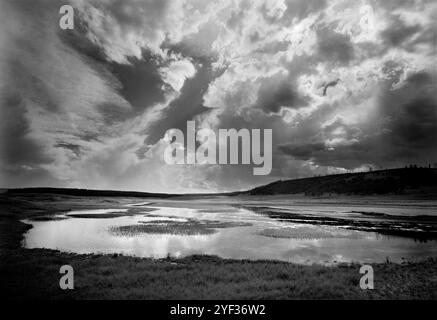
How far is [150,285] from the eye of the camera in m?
16.4

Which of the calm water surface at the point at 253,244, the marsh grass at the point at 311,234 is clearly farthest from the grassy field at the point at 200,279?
the marsh grass at the point at 311,234

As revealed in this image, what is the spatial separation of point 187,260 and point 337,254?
13.2m

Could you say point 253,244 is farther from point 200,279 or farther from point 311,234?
point 200,279

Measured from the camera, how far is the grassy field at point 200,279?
594 inches

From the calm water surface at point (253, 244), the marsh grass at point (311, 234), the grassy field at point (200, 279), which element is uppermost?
the grassy field at point (200, 279)

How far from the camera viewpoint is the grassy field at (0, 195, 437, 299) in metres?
15.1

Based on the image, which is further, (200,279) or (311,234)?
(311,234)

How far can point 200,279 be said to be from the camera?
17.5m

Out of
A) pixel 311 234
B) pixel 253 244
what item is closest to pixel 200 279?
pixel 253 244

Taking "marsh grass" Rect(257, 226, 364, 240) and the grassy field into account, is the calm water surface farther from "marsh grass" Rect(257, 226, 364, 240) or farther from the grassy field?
the grassy field

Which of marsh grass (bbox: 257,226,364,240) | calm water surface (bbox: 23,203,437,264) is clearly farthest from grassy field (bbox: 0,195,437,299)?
marsh grass (bbox: 257,226,364,240)

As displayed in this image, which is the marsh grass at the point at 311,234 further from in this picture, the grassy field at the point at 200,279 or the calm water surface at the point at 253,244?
the grassy field at the point at 200,279
